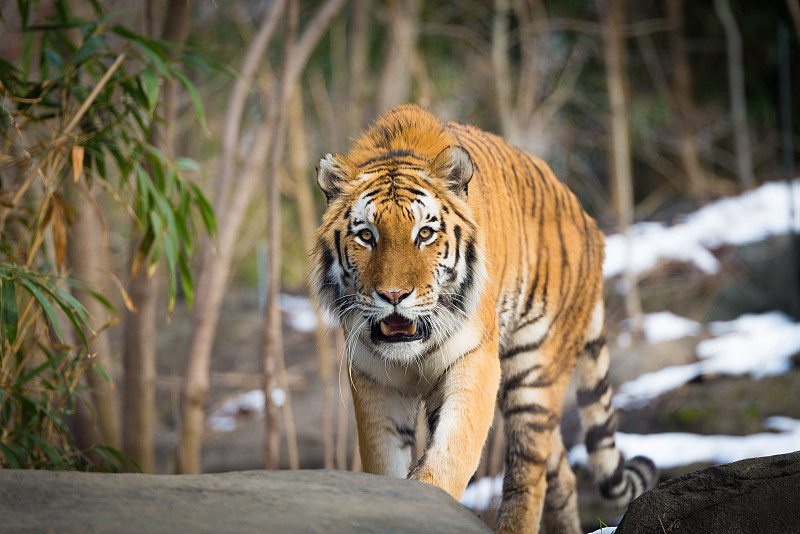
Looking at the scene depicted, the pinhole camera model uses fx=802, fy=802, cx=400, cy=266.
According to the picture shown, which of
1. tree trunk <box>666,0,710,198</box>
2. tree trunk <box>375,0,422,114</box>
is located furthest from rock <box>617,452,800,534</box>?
tree trunk <box>666,0,710,198</box>

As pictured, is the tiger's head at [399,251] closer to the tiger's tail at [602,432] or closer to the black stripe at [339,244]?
the black stripe at [339,244]

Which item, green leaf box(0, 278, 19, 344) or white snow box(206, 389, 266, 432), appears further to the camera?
white snow box(206, 389, 266, 432)

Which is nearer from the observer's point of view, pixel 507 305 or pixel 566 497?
pixel 507 305

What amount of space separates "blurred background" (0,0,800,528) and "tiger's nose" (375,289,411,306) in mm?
554

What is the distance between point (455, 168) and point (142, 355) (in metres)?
2.61

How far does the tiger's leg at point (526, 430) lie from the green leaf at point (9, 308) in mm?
1828

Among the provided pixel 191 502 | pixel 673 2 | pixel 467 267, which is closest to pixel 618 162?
pixel 673 2

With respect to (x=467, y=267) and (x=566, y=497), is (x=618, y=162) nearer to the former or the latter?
(x=566, y=497)

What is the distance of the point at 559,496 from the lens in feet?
11.3

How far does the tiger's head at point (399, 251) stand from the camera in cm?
247

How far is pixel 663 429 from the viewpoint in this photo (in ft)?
20.0

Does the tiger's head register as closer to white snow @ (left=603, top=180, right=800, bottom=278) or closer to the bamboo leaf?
the bamboo leaf

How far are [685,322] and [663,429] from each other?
211cm

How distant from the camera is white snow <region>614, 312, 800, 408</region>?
656 cm
